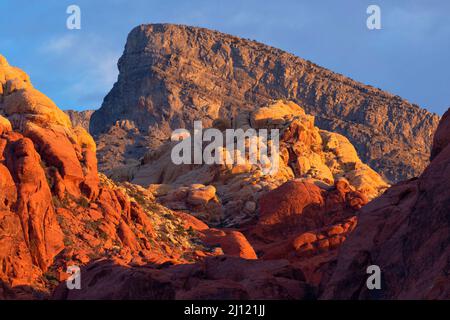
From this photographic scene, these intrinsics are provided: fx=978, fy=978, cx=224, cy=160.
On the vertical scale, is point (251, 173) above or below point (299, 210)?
above

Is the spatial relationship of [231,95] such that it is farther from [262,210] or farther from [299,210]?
[299,210]

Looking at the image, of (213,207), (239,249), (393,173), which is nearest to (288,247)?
(239,249)

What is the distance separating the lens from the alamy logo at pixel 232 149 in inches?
3324

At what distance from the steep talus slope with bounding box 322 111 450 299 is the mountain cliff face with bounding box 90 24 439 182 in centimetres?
12566

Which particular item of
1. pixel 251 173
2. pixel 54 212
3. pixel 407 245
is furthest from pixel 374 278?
pixel 251 173

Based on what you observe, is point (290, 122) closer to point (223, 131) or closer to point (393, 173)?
point (223, 131)

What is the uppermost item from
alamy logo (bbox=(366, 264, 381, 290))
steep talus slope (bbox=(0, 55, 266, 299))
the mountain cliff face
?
the mountain cliff face

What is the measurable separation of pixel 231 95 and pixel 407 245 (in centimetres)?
15925

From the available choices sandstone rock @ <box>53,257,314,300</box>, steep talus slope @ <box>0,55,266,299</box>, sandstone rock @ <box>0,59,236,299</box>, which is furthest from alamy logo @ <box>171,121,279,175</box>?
sandstone rock @ <box>53,257,314,300</box>

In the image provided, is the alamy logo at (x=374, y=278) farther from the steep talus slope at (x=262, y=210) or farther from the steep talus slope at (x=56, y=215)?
the steep talus slope at (x=56, y=215)

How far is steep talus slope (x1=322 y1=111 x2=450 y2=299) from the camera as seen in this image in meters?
28.0

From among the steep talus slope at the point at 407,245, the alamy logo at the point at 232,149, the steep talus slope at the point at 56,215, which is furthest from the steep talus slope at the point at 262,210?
the steep talus slope at the point at 56,215

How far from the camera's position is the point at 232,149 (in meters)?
86.2

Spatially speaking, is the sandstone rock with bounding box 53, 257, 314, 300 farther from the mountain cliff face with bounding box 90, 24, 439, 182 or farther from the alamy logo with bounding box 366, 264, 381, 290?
the mountain cliff face with bounding box 90, 24, 439, 182
